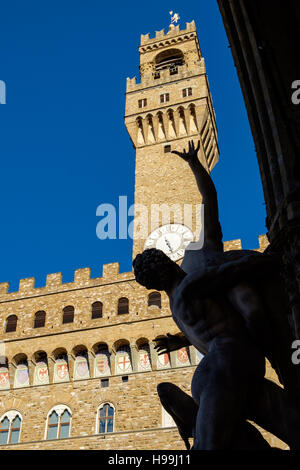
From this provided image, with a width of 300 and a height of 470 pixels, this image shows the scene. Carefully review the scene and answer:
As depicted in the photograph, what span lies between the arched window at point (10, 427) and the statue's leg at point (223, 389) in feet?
54.1

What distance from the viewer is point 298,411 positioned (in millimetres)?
2867

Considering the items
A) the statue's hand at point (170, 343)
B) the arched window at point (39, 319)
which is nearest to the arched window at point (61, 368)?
the arched window at point (39, 319)

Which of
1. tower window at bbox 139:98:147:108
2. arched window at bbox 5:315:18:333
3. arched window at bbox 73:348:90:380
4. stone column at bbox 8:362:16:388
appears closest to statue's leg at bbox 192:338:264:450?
arched window at bbox 73:348:90:380

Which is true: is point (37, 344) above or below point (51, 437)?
above

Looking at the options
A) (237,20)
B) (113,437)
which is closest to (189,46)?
(113,437)

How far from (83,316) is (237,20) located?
1547 centimetres

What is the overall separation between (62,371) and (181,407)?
16205mm

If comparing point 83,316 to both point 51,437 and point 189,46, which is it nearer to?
point 51,437

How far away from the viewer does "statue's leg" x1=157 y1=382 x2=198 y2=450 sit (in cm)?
317

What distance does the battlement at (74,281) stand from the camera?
794 inches

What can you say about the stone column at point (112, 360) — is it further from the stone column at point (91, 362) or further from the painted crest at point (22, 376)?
the painted crest at point (22, 376)

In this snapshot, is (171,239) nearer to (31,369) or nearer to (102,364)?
(102,364)

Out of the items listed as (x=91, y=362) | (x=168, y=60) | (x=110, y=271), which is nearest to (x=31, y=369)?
(x=91, y=362)

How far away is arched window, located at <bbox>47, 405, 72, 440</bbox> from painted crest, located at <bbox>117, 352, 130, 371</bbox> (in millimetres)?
2210
